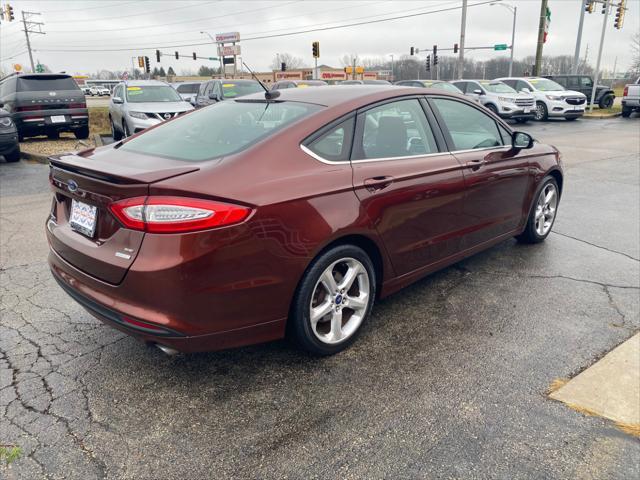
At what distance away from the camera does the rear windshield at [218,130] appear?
2.91 meters

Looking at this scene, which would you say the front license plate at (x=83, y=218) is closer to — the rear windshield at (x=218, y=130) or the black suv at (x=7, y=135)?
the rear windshield at (x=218, y=130)

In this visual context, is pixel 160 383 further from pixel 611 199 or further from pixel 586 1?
pixel 586 1

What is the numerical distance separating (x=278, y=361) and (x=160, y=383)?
69cm

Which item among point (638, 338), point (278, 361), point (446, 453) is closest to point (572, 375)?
point (638, 338)

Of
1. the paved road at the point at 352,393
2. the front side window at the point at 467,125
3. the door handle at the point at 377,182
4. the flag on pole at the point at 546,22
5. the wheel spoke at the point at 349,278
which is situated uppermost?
the flag on pole at the point at 546,22

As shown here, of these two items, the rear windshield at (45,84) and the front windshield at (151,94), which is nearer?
the rear windshield at (45,84)

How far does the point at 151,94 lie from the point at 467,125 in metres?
10.8

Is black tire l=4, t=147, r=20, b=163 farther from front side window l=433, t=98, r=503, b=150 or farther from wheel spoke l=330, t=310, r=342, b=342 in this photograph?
wheel spoke l=330, t=310, r=342, b=342

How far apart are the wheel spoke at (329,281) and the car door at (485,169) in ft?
4.83

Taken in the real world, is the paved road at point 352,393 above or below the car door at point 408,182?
below

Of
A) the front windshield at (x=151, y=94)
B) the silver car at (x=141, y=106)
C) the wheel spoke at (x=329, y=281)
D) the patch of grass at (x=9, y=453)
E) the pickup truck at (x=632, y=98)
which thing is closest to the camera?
the patch of grass at (x=9, y=453)

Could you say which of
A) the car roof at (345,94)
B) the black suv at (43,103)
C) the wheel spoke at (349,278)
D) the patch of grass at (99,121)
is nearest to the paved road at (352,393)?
the wheel spoke at (349,278)

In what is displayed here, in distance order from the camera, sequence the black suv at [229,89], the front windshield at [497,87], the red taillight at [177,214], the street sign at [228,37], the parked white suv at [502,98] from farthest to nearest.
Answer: the street sign at [228,37] → the front windshield at [497,87] → the parked white suv at [502,98] → the black suv at [229,89] → the red taillight at [177,214]

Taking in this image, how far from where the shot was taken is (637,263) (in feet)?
15.5
